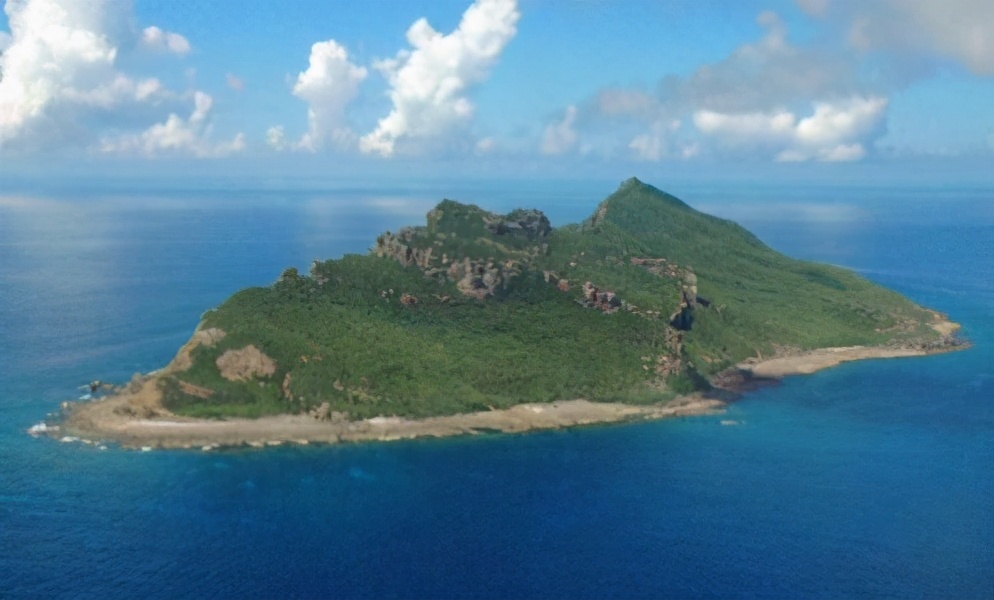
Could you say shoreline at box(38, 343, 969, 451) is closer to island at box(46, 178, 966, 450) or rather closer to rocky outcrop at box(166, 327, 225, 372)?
island at box(46, 178, 966, 450)

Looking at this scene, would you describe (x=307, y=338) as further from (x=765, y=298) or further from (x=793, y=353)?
Result: (x=765, y=298)

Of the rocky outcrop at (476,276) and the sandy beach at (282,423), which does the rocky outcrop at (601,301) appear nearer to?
the rocky outcrop at (476,276)

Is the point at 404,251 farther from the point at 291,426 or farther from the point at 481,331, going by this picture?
the point at 291,426

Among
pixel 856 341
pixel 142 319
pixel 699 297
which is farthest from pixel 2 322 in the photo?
pixel 856 341

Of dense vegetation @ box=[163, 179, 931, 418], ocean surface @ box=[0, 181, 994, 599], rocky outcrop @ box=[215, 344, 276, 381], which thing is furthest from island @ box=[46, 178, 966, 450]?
ocean surface @ box=[0, 181, 994, 599]

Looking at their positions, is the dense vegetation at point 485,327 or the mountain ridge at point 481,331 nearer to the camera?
the mountain ridge at point 481,331

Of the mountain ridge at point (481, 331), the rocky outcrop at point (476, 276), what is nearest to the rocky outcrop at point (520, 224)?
the mountain ridge at point (481, 331)
